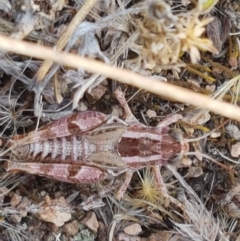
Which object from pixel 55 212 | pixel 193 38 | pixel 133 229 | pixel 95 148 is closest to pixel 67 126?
pixel 95 148

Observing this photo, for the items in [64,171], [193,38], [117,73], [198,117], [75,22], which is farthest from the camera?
[198,117]

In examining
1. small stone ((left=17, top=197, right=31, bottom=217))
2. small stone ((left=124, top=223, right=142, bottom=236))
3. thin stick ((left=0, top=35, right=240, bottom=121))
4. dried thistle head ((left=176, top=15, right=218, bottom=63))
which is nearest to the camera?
thin stick ((left=0, top=35, right=240, bottom=121))

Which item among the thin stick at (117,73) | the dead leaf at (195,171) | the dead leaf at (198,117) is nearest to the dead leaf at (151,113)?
the dead leaf at (198,117)

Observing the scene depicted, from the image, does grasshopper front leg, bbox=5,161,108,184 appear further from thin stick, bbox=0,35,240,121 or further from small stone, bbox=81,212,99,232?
thin stick, bbox=0,35,240,121

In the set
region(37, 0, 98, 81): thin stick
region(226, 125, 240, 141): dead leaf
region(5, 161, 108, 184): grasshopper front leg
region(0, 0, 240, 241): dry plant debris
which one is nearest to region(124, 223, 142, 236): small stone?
region(0, 0, 240, 241): dry plant debris

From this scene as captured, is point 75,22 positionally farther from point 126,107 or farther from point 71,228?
point 71,228

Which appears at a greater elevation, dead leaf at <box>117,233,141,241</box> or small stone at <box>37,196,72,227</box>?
small stone at <box>37,196,72,227</box>

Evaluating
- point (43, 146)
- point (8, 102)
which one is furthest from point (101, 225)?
point (8, 102)

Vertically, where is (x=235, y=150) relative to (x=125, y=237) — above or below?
above
